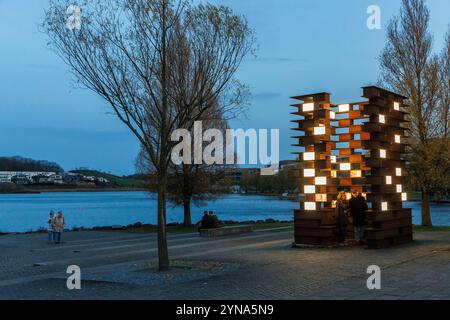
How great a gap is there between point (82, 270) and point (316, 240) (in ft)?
26.4

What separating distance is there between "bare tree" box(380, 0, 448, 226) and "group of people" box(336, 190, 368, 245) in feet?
34.6

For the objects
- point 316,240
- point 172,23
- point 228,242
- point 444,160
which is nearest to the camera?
point 172,23

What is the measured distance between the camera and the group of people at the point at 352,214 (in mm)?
18172

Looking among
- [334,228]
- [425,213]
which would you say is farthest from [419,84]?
[334,228]

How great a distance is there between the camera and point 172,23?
13.5 m

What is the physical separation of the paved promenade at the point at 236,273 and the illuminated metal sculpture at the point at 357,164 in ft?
2.81

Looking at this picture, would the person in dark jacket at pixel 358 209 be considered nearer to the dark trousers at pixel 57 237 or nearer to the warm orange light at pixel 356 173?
the warm orange light at pixel 356 173

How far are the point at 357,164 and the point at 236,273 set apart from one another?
8712 millimetres

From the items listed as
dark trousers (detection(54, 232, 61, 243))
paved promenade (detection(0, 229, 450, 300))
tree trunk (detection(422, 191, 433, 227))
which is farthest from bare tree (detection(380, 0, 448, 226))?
dark trousers (detection(54, 232, 61, 243))

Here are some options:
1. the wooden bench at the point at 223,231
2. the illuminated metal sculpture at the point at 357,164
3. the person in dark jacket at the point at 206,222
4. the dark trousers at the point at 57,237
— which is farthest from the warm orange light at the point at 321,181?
the dark trousers at the point at 57,237

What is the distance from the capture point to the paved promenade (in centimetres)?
1020
